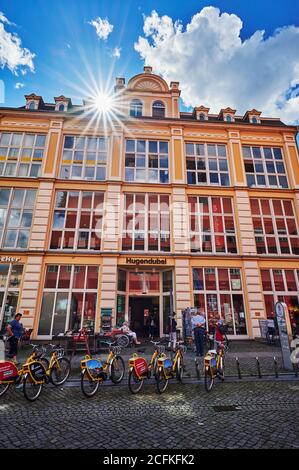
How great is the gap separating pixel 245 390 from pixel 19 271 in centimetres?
1400

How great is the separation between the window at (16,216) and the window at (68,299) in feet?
9.71

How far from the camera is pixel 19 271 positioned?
49.6 ft

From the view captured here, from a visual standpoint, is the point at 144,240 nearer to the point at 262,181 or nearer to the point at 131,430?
the point at 262,181

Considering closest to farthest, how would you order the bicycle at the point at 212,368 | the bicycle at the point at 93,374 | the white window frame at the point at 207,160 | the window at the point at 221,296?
the bicycle at the point at 93,374, the bicycle at the point at 212,368, the window at the point at 221,296, the white window frame at the point at 207,160

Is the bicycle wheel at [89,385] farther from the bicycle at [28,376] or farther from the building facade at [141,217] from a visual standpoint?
the building facade at [141,217]

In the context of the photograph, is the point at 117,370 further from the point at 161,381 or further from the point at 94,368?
the point at 161,381

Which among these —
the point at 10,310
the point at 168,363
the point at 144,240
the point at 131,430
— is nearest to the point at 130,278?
the point at 144,240

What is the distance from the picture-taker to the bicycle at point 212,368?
21.2 ft


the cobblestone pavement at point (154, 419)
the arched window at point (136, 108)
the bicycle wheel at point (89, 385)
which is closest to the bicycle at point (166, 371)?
the cobblestone pavement at point (154, 419)

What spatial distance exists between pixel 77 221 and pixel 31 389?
38.7 feet

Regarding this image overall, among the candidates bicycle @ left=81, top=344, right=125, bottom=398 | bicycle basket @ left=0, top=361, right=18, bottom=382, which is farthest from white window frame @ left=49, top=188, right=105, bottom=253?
bicycle basket @ left=0, top=361, right=18, bottom=382

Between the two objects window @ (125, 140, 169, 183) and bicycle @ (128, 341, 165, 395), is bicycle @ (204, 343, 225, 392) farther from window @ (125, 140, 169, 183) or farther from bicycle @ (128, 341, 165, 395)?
window @ (125, 140, 169, 183)

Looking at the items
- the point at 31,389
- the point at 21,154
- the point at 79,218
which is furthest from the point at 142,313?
the point at 21,154

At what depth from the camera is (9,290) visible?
14750 mm
